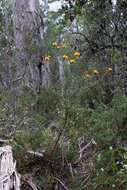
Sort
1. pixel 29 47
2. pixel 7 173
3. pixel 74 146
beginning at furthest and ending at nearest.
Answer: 1. pixel 29 47
2. pixel 74 146
3. pixel 7 173

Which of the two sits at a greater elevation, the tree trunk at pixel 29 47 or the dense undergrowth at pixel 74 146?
the tree trunk at pixel 29 47

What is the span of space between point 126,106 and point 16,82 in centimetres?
118

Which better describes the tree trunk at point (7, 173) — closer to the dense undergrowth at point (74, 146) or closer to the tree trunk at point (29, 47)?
the dense undergrowth at point (74, 146)

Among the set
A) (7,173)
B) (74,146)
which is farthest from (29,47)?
(7,173)

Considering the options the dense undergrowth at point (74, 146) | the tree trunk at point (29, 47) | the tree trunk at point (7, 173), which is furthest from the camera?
the tree trunk at point (29, 47)

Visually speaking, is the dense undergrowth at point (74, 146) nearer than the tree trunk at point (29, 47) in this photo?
Yes

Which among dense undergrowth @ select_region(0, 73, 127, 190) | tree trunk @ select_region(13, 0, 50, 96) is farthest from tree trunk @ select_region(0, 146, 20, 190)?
tree trunk @ select_region(13, 0, 50, 96)

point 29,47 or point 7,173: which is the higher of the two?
point 29,47

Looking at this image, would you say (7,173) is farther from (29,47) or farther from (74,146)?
(29,47)

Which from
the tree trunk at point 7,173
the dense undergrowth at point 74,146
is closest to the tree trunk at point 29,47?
the dense undergrowth at point 74,146

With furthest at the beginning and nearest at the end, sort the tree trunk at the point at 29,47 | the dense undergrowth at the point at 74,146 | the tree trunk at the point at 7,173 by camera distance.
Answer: the tree trunk at the point at 29,47 → the dense undergrowth at the point at 74,146 → the tree trunk at the point at 7,173

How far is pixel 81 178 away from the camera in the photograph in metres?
2.90

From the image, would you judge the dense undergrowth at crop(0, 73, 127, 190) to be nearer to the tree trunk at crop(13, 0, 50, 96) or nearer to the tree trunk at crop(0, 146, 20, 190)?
the tree trunk at crop(0, 146, 20, 190)

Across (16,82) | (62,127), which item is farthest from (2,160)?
(16,82)
